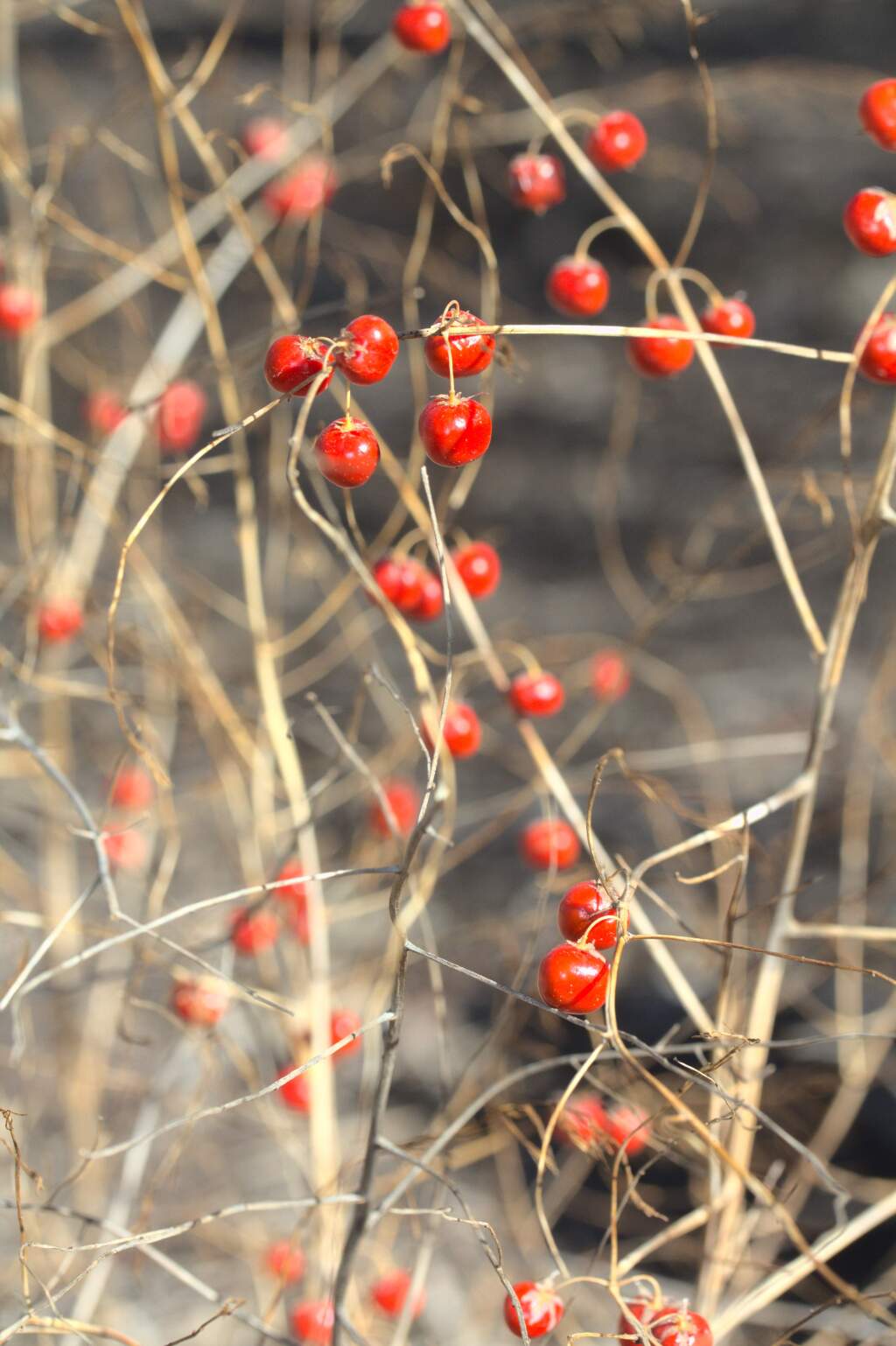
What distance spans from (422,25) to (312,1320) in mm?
1246

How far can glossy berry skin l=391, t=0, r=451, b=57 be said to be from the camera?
0.95m

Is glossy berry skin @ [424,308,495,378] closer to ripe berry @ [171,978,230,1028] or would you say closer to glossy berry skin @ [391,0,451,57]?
glossy berry skin @ [391,0,451,57]

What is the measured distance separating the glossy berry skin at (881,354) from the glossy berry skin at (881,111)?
0.45 ft

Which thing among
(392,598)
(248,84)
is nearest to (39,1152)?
(392,598)

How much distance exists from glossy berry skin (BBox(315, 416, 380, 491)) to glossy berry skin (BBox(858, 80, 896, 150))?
1.53ft

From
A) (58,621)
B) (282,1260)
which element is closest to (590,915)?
(282,1260)

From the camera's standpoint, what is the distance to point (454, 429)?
2.09ft

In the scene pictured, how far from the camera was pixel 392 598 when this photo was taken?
3.14 feet

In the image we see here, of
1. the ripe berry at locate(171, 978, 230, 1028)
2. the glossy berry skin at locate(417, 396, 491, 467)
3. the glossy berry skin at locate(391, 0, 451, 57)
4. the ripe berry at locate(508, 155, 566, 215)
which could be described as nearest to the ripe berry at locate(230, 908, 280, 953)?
the ripe berry at locate(171, 978, 230, 1028)

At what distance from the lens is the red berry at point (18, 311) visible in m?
1.36

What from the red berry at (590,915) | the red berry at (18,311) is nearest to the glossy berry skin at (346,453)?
the red berry at (590,915)

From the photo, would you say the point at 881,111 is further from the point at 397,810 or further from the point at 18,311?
the point at 18,311

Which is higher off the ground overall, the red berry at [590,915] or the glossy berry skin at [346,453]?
the glossy berry skin at [346,453]

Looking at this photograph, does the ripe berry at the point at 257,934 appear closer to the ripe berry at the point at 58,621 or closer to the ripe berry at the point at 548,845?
the ripe berry at the point at 548,845
